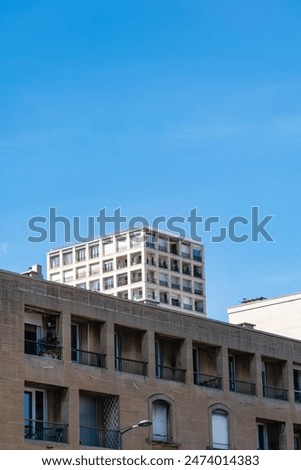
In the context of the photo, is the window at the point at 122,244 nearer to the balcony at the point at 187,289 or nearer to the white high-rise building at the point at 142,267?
the white high-rise building at the point at 142,267

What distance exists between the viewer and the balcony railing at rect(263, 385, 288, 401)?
66.7 meters

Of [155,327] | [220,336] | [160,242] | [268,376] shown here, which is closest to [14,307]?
[155,327]

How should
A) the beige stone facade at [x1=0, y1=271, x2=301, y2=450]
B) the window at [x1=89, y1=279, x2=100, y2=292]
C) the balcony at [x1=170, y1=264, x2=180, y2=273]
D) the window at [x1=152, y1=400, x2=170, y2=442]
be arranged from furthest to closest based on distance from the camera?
the balcony at [x1=170, y1=264, x2=180, y2=273] < the window at [x1=89, y1=279, x2=100, y2=292] < the window at [x1=152, y1=400, x2=170, y2=442] < the beige stone facade at [x1=0, y1=271, x2=301, y2=450]

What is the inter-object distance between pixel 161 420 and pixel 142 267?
383ft

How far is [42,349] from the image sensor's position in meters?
55.7

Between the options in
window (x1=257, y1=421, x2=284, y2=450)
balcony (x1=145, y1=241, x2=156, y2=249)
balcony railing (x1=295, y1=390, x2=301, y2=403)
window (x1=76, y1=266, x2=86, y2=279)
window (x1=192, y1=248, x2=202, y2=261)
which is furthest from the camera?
window (x1=192, y1=248, x2=202, y2=261)

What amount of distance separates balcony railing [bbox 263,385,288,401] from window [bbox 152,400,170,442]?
26.2 ft

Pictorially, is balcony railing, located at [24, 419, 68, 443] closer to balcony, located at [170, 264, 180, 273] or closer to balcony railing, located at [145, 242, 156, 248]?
balcony railing, located at [145, 242, 156, 248]

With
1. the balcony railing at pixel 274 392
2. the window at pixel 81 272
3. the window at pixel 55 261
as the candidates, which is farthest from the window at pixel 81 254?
the balcony railing at pixel 274 392

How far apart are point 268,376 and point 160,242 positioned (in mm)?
114146

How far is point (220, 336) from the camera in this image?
63.9 meters

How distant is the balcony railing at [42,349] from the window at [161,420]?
6.09 m

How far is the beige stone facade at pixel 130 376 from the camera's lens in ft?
178

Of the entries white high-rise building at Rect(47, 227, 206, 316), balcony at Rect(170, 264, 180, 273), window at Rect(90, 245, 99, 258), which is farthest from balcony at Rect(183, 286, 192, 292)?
window at Rect(90, 245, 99, 258)
